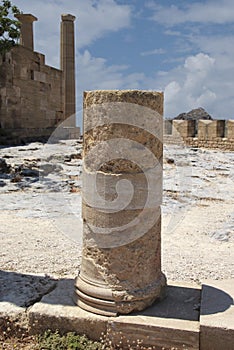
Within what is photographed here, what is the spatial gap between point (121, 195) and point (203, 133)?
16376 mm

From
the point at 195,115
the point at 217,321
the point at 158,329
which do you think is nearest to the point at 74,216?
the point at 158,329

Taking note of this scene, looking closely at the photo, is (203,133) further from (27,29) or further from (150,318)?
(150,318)

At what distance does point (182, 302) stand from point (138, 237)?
2.69 ft

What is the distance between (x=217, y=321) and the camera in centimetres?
362

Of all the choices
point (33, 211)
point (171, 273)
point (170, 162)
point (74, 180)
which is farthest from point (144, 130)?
point (170, 162)

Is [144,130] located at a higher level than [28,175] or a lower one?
higher

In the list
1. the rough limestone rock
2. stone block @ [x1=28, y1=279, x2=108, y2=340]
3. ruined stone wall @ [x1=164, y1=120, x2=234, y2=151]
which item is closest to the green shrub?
stone block @ [x1=28, y1=279, x2=108, y2=340]

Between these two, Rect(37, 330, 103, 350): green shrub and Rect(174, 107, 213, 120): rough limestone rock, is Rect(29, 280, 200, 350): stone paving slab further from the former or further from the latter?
Rect(174, 107, 213, 120): rough limestone rock

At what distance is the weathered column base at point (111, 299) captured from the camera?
3.86 m

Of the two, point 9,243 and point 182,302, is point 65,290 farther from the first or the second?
point 9,243

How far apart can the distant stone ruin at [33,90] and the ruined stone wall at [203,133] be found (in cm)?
670

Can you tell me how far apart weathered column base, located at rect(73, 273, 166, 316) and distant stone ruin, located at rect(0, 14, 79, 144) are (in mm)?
14231

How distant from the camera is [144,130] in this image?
3.86 m

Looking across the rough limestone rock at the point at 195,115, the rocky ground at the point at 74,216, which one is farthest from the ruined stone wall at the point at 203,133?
the rough limestone rock at the point at 195,115
